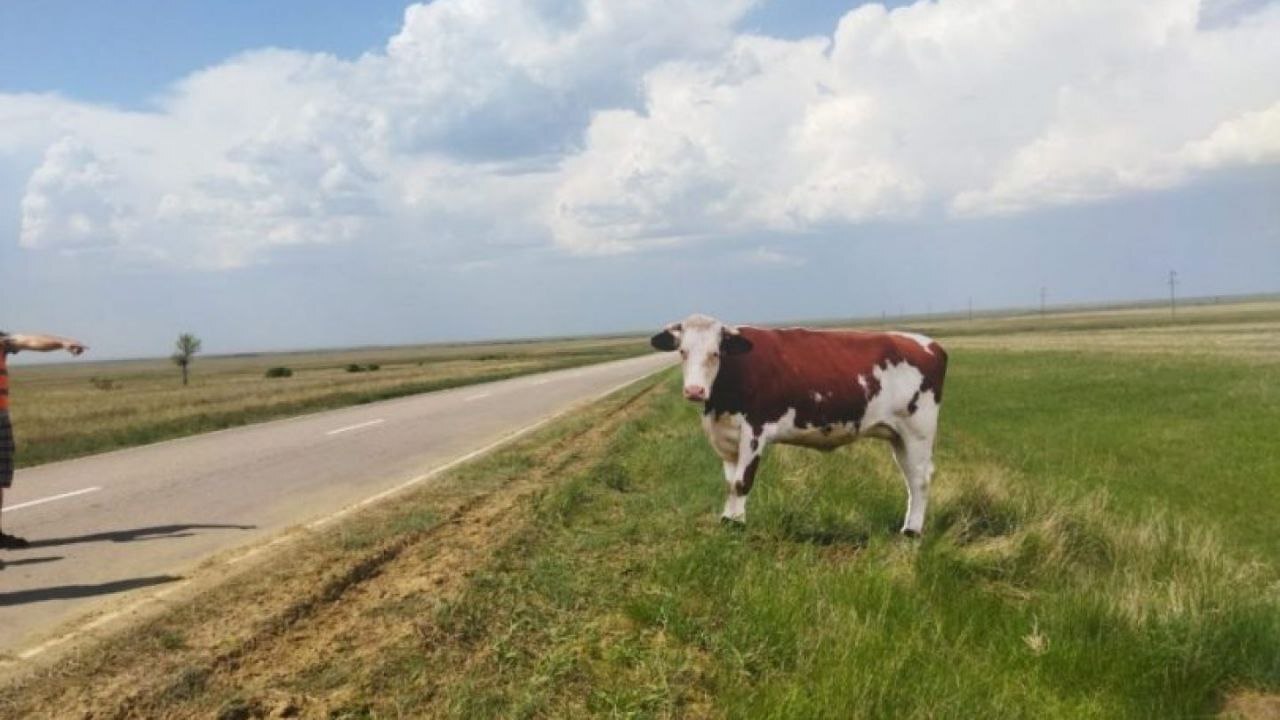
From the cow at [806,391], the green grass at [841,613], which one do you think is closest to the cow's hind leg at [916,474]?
the cow at [806,391]

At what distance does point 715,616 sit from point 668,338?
8.01 ft

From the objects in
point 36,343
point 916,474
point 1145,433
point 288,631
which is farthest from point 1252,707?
point 1145,433

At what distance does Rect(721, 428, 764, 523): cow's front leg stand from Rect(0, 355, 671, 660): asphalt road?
15.0 ft

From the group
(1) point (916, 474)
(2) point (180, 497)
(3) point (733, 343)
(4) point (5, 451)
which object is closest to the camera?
(3) point (733, 343)

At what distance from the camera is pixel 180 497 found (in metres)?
11.5

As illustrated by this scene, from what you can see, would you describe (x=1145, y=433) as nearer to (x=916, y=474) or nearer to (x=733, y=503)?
(x=916, y=474)

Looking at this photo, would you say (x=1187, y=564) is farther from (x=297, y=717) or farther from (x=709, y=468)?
(x=297, y=717)

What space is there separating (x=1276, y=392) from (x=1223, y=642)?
24580 millimetres

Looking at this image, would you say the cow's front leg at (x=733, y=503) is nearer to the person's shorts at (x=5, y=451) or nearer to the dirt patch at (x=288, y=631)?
the dirt patch at (x=288, y=631)

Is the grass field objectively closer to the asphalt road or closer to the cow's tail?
the asphalt road

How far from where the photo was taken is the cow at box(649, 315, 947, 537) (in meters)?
7.22

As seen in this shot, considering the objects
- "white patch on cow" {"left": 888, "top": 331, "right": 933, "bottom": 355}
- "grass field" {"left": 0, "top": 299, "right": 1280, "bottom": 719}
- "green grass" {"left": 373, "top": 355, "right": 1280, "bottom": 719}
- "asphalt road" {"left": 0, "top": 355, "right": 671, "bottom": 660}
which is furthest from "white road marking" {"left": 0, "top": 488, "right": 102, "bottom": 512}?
"white patch on cow" {"left": 888, "top": 331, "right": 933, "bottom": 355}

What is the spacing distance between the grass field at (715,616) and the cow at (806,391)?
717 mm

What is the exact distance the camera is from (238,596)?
259 inches
